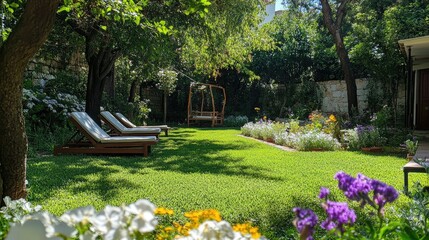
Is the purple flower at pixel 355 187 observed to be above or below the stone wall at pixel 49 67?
below

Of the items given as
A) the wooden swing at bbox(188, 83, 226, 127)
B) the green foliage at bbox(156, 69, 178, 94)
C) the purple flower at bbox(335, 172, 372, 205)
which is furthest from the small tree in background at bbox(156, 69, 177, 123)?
the purple flower at bbox(335, 172, 372, 205)

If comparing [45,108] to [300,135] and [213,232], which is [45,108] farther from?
[213,232]

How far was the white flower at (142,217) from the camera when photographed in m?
0.98

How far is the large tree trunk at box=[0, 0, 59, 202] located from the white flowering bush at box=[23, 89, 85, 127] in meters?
6.36

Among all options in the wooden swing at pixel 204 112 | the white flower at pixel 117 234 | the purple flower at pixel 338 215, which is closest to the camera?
the white flower at pixel 117 234

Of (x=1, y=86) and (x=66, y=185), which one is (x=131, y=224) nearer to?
(x=1, y=86)

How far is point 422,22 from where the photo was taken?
471 inches

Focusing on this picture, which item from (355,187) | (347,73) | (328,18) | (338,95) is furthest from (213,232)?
(338,95)

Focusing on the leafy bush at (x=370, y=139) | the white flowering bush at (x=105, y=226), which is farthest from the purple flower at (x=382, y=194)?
the leafy bush at (x=370, y=139)

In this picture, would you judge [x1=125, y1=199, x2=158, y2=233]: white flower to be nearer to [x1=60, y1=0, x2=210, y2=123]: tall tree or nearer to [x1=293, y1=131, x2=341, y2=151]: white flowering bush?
[x1=60, y1=0, x2=210, y2=123]: tall tree

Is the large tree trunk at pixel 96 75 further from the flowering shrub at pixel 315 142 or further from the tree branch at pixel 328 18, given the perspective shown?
the tree branch at pixel 328 18

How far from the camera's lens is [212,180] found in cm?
510

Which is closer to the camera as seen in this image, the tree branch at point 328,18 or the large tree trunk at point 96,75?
the large tree trunk at point 96,75

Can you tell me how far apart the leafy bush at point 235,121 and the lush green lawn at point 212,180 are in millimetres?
10669
